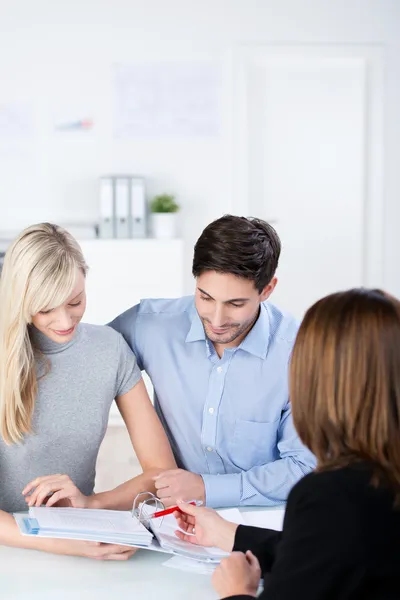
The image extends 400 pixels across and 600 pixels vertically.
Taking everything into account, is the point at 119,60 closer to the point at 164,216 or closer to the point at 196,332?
the point at 164,216

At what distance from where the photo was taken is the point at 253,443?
2.01m

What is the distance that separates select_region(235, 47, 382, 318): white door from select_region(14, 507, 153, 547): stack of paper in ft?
12.4

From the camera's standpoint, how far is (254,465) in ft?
6.67

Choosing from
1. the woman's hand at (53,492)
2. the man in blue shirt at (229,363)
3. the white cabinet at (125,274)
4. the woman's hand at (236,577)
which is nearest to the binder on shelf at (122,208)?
the white cabinet at (125,274)

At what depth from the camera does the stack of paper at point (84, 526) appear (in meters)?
1.43

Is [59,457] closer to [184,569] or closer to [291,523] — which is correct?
[184,569]

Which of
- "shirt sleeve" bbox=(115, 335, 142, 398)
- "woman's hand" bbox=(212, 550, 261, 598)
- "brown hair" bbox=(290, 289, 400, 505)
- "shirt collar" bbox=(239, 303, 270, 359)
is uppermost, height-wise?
"brown hair" bbox=(290, 289, 400, 505)

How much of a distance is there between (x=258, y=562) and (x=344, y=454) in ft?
1.16

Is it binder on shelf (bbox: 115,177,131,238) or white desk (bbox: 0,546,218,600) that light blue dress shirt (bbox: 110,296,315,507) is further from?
binder on shelf (bbox: 115,177,131,238)

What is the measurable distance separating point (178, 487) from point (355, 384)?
2.51 feet

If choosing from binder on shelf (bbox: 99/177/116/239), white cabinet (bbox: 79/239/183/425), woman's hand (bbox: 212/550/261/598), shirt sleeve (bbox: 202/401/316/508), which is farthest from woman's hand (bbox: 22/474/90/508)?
binder on shelf (bbox: 99/177/116/239)

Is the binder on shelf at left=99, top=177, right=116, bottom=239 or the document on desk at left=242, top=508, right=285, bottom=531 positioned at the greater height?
the binder on shelf at left=99, top=177, right=116, bottom=239

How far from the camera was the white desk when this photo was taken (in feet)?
4.44

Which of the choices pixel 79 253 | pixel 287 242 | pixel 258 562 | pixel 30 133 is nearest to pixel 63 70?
pixel 30 133
